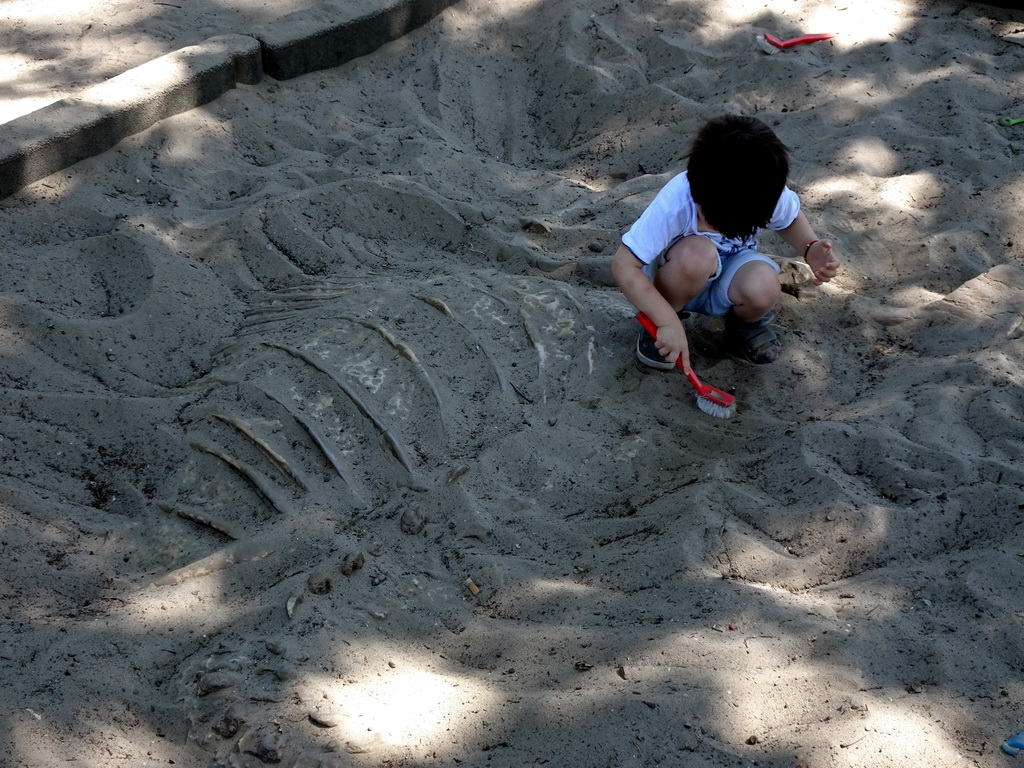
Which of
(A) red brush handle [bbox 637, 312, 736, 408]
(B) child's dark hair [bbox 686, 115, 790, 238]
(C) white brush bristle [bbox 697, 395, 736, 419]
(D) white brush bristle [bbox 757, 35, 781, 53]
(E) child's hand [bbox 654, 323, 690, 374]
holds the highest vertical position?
(B) child's dark hair [bbox 686, 115, 790, 238]

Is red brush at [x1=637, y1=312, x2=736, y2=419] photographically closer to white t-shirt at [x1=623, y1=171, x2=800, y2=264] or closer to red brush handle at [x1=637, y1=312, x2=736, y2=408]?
red brush handle at [x1=637, y1=312, x2=736, y2=408]

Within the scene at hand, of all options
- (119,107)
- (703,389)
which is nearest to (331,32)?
(119,107)

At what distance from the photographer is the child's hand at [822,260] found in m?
2.83

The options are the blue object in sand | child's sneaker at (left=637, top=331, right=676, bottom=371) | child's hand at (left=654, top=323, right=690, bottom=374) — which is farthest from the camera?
child's sneaker at (left=637, top=331, right=676, bottom=371)

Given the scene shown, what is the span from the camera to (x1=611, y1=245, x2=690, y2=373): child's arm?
8.72ft

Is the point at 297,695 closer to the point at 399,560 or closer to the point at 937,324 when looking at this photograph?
the point at 399,560

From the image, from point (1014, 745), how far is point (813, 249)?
5.32 feet

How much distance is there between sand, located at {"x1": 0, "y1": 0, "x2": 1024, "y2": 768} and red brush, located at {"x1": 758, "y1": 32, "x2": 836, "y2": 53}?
11 cm

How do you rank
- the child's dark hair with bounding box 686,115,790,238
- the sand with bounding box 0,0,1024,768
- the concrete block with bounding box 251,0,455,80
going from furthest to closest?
the concrete block with bounding box 251,0,455,80 → the child's dark hair with bounding box 686,115,790,238 → the sand with bounding box 0,0,1024,768

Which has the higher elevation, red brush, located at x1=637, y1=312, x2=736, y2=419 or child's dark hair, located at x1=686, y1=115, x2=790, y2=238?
child's dark hair, located at x1=686, y1=115, x2=790, y2=238

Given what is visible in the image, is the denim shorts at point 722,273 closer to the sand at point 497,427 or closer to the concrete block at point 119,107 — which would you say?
the sand at point 497,427

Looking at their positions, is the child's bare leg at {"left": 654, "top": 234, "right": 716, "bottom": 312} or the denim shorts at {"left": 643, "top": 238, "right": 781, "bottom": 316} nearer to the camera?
the child's bare leg at {"left": 654, "top": 234, "right": 716, "bottom": 312}

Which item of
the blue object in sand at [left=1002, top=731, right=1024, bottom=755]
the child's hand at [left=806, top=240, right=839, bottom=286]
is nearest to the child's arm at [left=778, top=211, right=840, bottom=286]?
the child's hand at [left=806, top=240, right=839, bottom=286]

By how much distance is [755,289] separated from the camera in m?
2.81
